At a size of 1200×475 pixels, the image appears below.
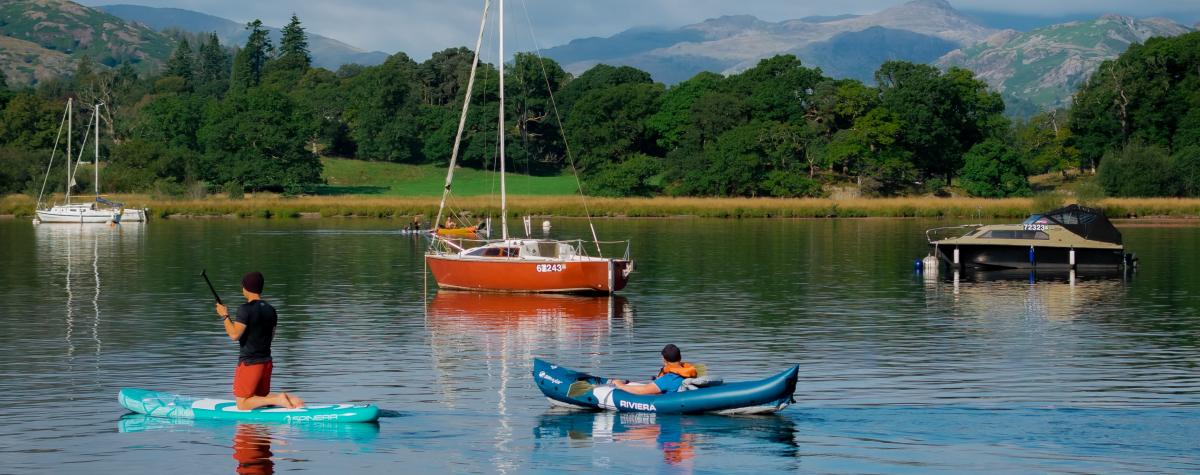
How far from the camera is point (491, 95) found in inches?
7003

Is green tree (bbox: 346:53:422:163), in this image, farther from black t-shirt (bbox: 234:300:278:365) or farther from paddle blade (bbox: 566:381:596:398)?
black t-shirt (bbox: 234:300:278:365)

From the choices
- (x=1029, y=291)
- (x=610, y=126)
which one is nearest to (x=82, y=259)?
(x=1029, y=291)

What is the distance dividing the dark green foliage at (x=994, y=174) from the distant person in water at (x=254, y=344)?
13734 cm

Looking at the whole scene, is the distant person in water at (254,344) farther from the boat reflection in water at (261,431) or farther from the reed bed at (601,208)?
the reed bed at (601,208)

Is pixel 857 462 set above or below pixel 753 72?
below

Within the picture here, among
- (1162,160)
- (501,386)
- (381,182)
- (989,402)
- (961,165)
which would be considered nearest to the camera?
(989,402)

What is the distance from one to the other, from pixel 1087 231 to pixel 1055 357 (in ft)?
106

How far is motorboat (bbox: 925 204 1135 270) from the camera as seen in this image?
63.3 metres

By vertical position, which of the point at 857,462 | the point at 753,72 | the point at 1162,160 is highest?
the point at 753,72

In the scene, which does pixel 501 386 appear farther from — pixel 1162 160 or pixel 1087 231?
pixel 1162 160

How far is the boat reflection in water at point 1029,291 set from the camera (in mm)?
46688

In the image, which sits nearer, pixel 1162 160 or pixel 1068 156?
pixel 1162 160

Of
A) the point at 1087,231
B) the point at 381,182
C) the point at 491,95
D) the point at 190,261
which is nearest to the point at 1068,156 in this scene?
the point at 491,95

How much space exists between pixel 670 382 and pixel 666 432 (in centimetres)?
117
